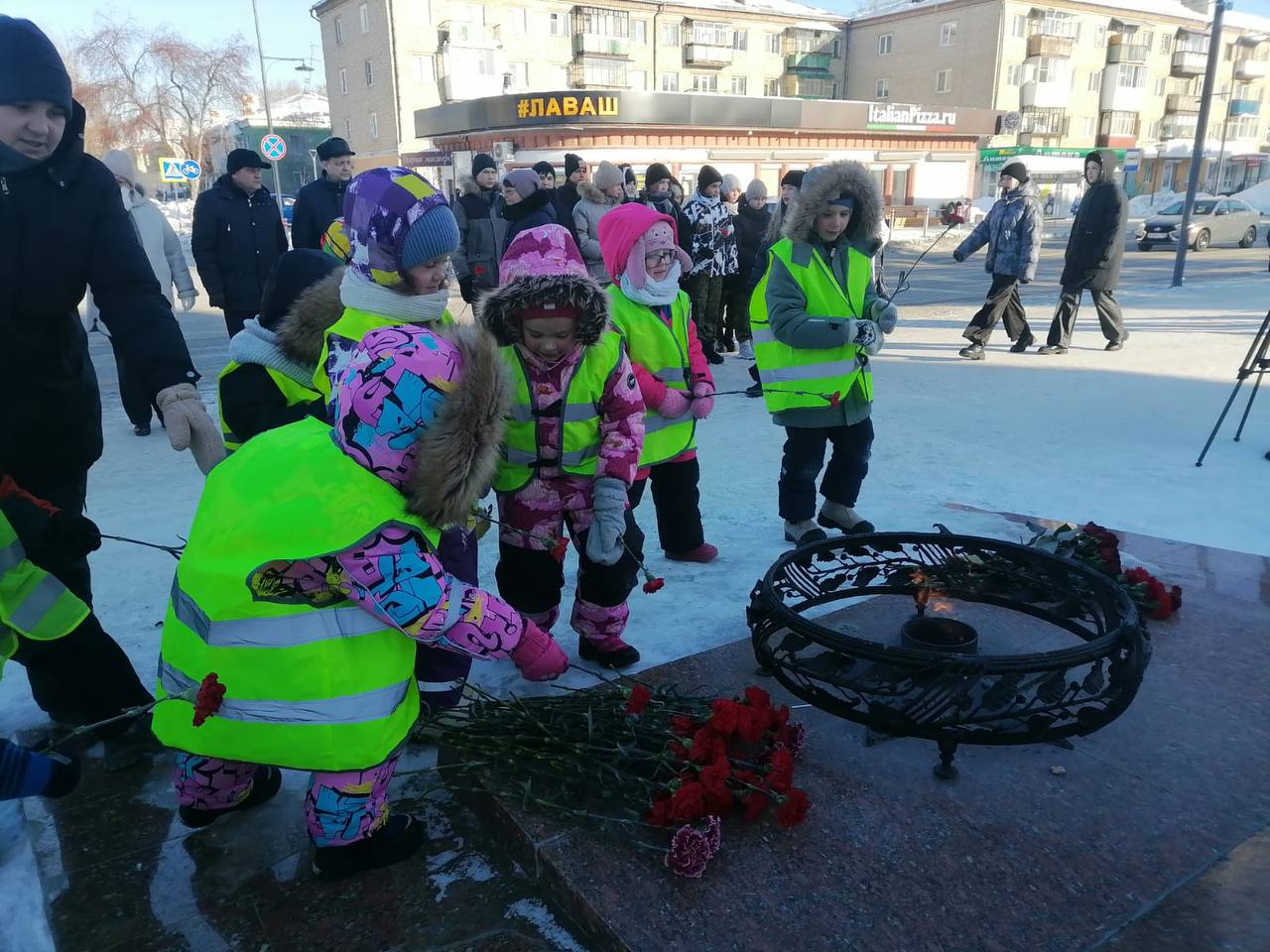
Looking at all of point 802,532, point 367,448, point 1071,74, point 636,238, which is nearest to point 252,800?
point 367,448

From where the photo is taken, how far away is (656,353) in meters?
3.54

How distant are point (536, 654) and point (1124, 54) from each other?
64721 mm

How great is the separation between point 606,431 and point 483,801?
3.86ft

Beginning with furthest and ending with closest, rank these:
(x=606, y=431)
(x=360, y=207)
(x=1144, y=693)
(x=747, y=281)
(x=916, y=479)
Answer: (x=747, y=281) < (x=916, y=479) < (x=606, y=431) < (x=1144, y=693) < (x=360, y=207)

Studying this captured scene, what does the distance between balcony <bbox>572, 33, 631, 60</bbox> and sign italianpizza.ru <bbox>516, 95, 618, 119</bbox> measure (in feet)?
46.1

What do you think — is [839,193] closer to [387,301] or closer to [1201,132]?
[387,301]

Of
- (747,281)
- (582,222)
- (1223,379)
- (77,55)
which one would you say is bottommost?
(1223,379)

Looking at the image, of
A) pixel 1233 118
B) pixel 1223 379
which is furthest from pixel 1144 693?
pixel 1233 118

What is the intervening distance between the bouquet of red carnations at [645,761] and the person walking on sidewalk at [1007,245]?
7.26 meters

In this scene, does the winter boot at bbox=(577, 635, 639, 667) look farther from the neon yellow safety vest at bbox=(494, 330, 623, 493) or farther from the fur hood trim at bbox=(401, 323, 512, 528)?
the fur hood trim at bbox=(401, 323, 512, 528)

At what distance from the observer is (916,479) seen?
5.09m

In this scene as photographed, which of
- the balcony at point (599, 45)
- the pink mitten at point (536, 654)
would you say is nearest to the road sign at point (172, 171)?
the pink mitten at point (536, 654)

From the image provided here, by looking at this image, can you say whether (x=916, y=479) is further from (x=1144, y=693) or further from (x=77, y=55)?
(x=77, y=55)

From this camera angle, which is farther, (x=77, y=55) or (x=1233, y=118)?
(x=1233, y=118)
